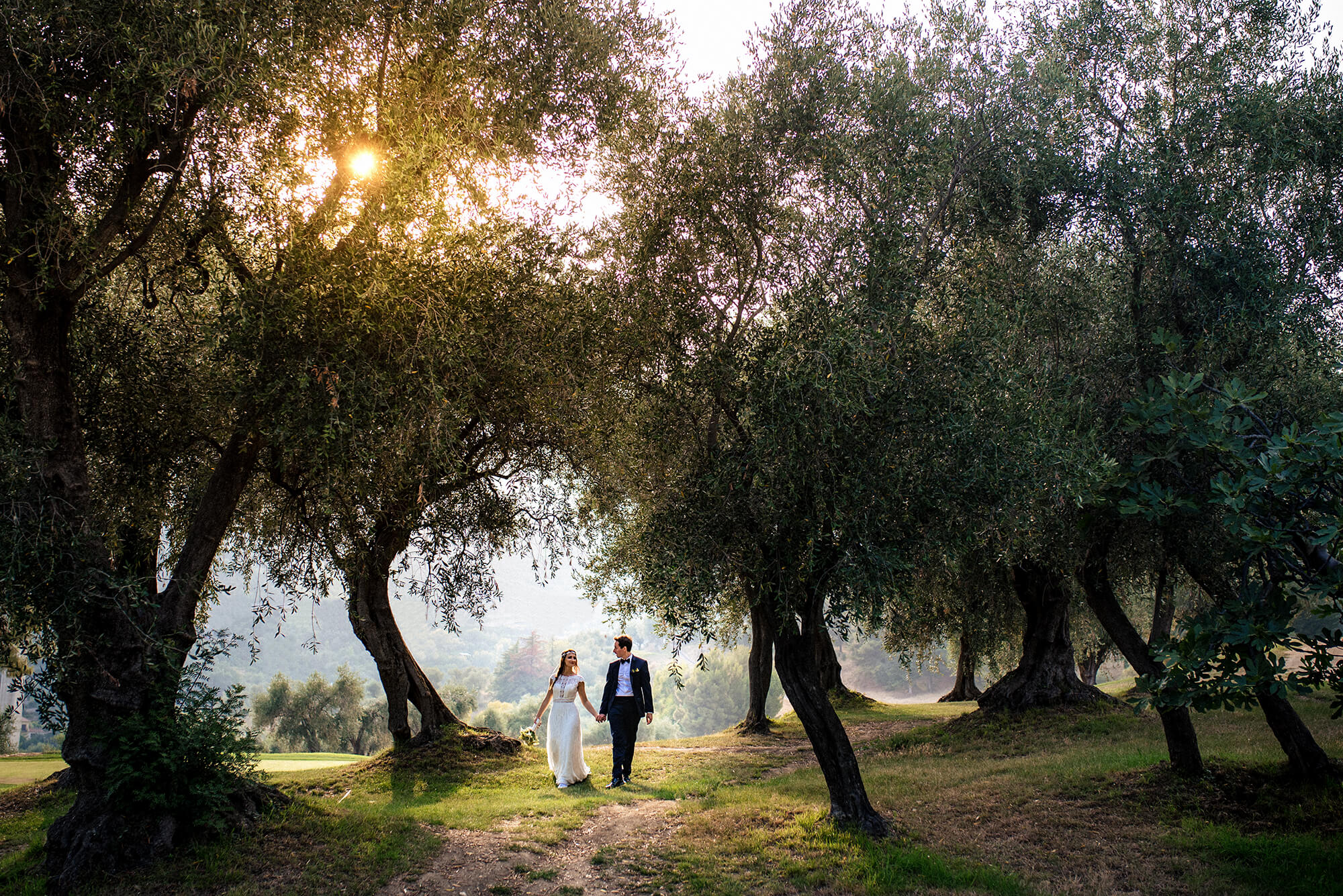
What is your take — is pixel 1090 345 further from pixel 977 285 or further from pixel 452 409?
pixel 452 409

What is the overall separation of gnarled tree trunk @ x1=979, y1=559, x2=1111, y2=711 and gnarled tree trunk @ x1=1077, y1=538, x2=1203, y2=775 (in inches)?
319

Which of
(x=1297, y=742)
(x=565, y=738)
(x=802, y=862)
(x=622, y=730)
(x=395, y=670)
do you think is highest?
(x=395, y=670)

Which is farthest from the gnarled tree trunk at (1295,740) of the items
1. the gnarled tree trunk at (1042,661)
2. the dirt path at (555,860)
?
the gnarled tree trunk at (1042,661)

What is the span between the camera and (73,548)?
8117 mm

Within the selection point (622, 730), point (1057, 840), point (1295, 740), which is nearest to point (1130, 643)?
point (1295, 740)

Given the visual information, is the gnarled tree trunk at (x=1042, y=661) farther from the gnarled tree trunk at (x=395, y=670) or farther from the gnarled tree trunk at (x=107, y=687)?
the gnarled tree trunk at (x=107, y=687)

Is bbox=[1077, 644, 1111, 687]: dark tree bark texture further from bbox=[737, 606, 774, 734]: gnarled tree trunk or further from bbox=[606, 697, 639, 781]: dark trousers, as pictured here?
bbox=[606, 697, 639, 781]: dark trousers

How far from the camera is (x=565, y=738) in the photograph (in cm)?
1405

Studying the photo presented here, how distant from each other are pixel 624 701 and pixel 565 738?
1440mm

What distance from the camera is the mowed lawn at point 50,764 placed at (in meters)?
17.4

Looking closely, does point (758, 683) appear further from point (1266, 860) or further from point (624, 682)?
point (1266, 860)

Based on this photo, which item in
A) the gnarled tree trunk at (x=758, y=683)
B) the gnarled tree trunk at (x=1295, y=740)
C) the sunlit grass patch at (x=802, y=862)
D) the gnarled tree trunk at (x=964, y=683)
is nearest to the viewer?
the sunlit grass patch at (x=802, y=862)

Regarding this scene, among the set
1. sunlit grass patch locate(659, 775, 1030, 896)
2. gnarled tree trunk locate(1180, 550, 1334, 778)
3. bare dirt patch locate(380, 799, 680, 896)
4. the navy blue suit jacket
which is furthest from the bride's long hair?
gnarled tree trunk locate(1180, 550, 1334, 778)

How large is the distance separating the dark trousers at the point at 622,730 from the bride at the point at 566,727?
548mm
